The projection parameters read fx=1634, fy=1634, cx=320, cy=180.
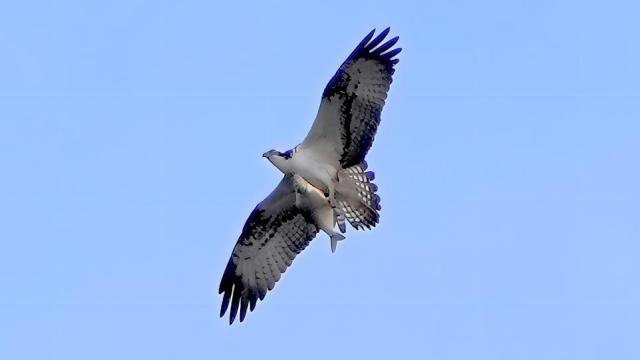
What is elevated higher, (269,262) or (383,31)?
(383,31)

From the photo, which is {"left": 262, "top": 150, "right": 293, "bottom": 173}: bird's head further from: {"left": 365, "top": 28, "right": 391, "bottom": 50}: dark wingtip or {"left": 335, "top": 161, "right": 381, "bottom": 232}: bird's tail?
{"left": 365, "top": 28, "right": 391, "bottom": 50}: dark wingtip

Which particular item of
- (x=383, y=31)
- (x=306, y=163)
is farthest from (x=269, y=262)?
(x=383, y=31)

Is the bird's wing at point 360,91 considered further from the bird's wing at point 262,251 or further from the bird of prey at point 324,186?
the bird's wing at point 262,251

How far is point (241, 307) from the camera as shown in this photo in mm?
20609

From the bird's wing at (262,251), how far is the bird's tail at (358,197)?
28.2 inches

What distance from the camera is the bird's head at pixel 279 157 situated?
19.3m

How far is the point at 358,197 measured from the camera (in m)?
19.8

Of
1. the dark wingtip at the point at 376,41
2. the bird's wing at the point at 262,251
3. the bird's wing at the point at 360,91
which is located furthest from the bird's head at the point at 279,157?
the dark wingtip at the point at 376,41

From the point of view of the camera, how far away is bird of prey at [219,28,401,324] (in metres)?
19.2

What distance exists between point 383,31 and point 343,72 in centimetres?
70

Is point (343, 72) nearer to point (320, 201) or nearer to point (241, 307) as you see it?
point (320, 201)

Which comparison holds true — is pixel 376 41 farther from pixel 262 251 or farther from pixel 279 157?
pixel 262 251

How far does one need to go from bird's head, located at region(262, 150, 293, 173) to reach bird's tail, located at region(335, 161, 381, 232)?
68cm

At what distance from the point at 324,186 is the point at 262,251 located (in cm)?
144
